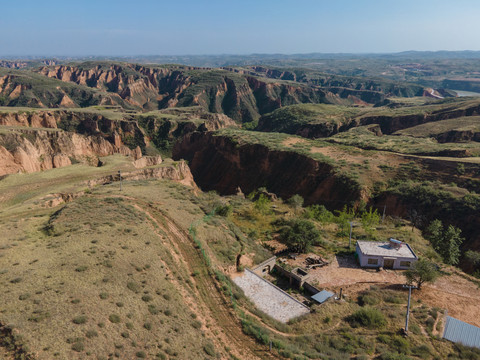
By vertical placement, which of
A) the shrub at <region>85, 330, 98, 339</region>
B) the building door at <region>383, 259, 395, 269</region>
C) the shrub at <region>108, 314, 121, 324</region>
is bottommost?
the building door at <region>383, 259, 395, 269</region>

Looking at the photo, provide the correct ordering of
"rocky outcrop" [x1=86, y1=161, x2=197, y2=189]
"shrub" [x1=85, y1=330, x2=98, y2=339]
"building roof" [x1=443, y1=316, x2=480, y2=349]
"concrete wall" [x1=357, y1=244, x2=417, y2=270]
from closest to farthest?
1. "shrub" [x1=85, y1=330, x2=98, y2=339]
2. "building roof" [x1=443, y1=316, x2=480, y2=349]
3. "concrete wall" [x1=357, y1=244, x2=417, y2=270]
4. "rocky outcrop" [x1=86, y1=161, x2=197, y2=189]

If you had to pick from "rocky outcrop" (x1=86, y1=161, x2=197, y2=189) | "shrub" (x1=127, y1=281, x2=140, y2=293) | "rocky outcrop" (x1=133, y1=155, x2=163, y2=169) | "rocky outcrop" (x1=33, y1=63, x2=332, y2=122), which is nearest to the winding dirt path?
"shrub" (x1=127, y1=281, x2=140, y2=293)

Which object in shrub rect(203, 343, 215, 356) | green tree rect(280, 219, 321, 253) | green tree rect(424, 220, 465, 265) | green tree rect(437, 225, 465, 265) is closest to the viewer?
shrub rect(203, 343, 215, 356)

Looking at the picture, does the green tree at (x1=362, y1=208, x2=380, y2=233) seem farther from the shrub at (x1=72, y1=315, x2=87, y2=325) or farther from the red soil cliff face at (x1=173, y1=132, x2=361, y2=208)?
the shrub at (x1=72, y1=315, x2=87, y2=325)

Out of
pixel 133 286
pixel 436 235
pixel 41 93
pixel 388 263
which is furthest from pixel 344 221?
pixel 41 93

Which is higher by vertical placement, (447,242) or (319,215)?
(447,242)

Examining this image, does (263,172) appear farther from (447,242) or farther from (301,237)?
(447,242)
